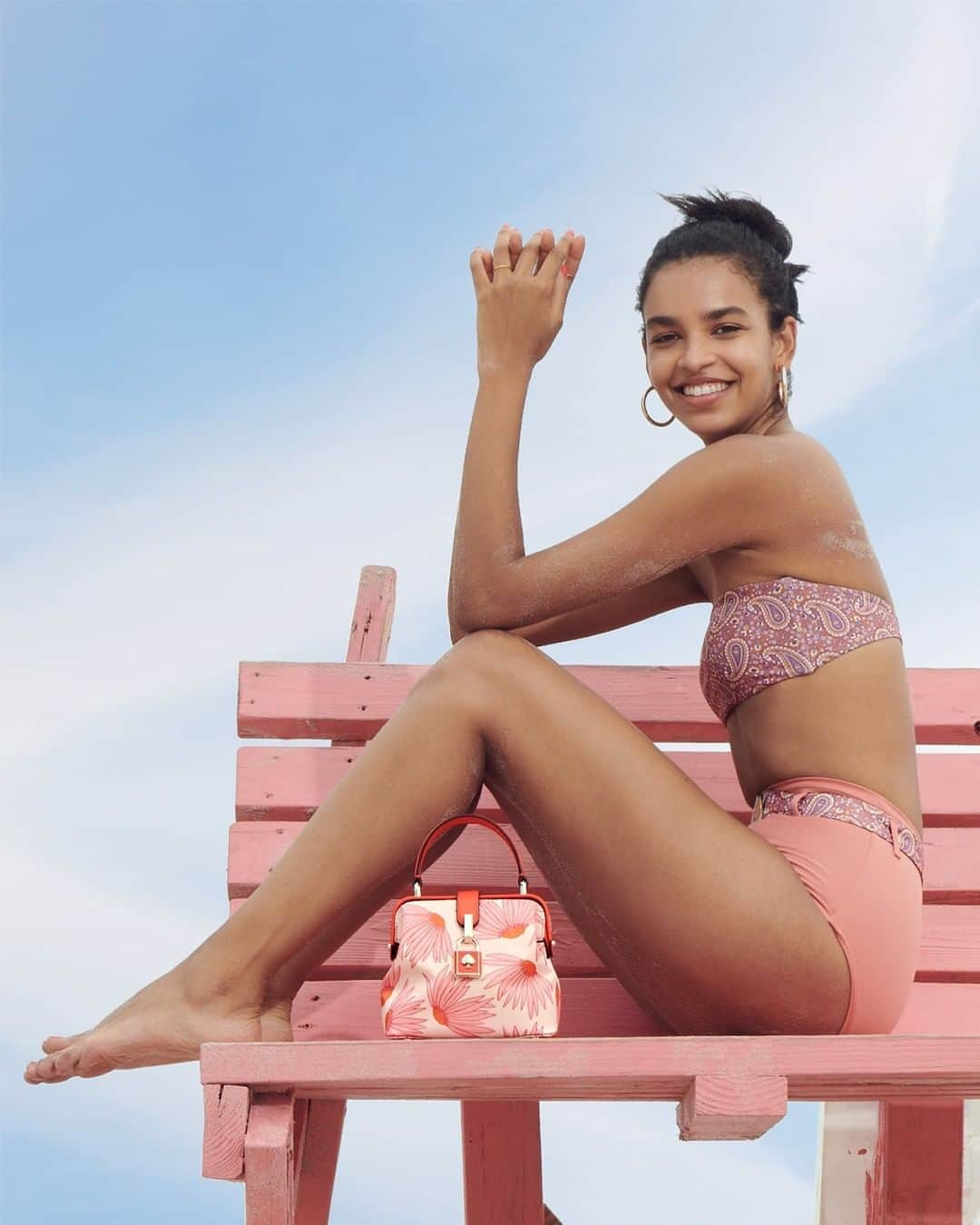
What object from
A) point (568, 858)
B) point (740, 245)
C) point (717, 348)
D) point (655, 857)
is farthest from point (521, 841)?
point (740, 245)

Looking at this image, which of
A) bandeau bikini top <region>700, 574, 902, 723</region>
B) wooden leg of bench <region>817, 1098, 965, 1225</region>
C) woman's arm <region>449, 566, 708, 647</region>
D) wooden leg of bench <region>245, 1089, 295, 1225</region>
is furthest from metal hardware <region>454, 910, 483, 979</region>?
wooden leg of bench <region>817, 1098, 965, 1225</region>

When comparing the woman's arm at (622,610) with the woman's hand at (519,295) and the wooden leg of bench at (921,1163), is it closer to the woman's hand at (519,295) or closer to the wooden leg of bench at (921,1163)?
the woman's hand at (519,295)

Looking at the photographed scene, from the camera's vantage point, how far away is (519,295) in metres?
2.80

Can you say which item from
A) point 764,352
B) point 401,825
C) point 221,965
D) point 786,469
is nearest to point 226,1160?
point 221,965

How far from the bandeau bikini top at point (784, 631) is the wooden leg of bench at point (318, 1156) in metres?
1.41

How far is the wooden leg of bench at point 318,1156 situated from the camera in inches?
137

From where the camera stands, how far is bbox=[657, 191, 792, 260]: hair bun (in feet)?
9.80

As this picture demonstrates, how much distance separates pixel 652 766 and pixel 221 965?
761 mm

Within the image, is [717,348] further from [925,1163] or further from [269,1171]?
[925,1163]

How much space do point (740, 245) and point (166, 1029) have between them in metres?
1.68

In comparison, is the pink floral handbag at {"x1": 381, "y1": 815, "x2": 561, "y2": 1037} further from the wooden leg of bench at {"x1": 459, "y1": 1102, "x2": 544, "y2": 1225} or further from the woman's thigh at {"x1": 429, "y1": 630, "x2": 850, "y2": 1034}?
the wooden leg of bench at {"x1": 459, "y1": 1102, "x2": 544, "y2": 1225}

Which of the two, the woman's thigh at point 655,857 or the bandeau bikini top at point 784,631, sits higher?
the bandeau bikini top at point 784,631

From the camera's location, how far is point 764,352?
9.42 feet

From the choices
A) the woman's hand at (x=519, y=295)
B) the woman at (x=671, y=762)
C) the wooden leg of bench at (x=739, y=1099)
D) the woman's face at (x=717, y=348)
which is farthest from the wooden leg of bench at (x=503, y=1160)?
the woman's hand at (x=519, y=295)
